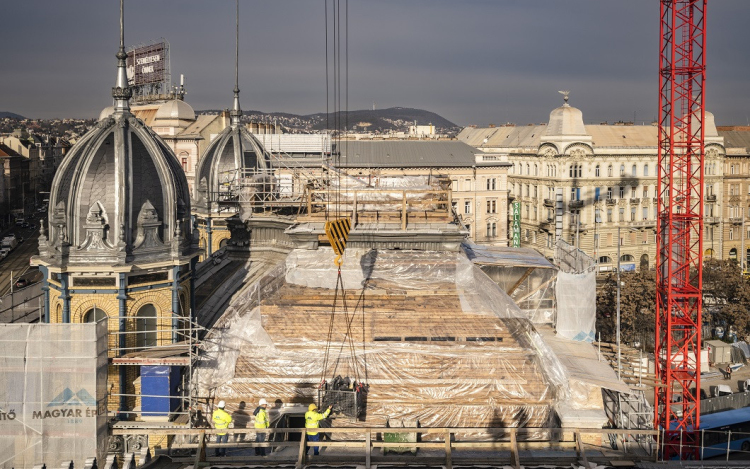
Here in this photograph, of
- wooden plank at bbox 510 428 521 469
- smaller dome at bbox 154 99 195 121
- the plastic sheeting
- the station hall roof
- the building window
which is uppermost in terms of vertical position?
smaller dome at bbox 154 99 195 121

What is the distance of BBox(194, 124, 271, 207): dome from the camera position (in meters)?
46.0

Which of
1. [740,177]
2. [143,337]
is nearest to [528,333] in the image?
[143,337]

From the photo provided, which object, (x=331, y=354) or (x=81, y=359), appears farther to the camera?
(x=331, y=354)

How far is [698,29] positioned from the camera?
41.6 metres

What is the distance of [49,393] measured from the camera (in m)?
21.6

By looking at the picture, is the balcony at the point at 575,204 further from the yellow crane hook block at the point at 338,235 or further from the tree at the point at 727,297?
the yellow crane hook block at the point at 338,235

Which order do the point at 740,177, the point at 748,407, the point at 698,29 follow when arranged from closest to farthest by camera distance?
the point at 698,29
the point at 748,407
the point at 740,177

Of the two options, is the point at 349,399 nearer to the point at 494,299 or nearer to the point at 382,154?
the point at 494,299

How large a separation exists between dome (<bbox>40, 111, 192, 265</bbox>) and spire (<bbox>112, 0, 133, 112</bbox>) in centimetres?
43

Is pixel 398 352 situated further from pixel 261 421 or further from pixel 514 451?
pixel 514 451

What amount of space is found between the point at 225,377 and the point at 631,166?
261 feet

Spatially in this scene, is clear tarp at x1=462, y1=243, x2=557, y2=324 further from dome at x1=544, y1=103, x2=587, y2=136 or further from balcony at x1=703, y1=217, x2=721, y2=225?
balcony at x1=703, y1=217, x2=721, y2=225

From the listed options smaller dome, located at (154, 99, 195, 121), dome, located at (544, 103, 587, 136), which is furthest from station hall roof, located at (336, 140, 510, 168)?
smaller dome, located at (154, 99, 195, 121)

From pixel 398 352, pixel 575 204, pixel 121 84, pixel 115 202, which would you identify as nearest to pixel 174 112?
pixel 575 204
